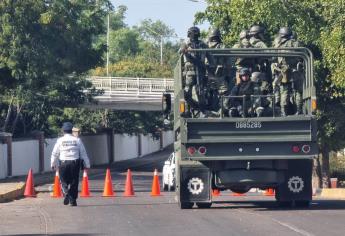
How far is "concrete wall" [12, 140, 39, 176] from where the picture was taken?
44.5 m

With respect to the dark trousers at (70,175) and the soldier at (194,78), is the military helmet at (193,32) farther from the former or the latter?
the dark trousers at (70,175)

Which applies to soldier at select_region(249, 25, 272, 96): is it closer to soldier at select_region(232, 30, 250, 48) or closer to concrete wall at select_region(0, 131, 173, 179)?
soldier at select_region(232, 30, 250, 48)

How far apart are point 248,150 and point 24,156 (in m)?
28.1

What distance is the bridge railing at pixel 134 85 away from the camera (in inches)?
2576

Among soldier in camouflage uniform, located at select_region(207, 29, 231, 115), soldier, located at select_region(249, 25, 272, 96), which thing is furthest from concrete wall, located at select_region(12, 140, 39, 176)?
soldier in camouflage uniform, located at select_region(207, 29, 231, 115)

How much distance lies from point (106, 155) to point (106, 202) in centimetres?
4748

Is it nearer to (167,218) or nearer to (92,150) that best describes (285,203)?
(167,218)

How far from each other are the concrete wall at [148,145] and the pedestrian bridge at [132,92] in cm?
1944

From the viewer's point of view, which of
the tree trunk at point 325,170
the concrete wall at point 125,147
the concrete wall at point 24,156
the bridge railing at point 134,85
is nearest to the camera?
the tree trunk at point 325,170

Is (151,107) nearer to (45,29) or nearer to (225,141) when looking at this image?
(45,29)

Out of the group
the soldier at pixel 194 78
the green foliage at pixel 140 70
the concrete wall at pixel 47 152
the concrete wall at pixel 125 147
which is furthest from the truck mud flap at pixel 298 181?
the green foliage at pixel 140 70

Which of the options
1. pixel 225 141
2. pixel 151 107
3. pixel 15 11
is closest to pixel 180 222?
pixel 225 141

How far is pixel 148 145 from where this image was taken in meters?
92.8

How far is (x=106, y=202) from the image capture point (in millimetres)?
23375
